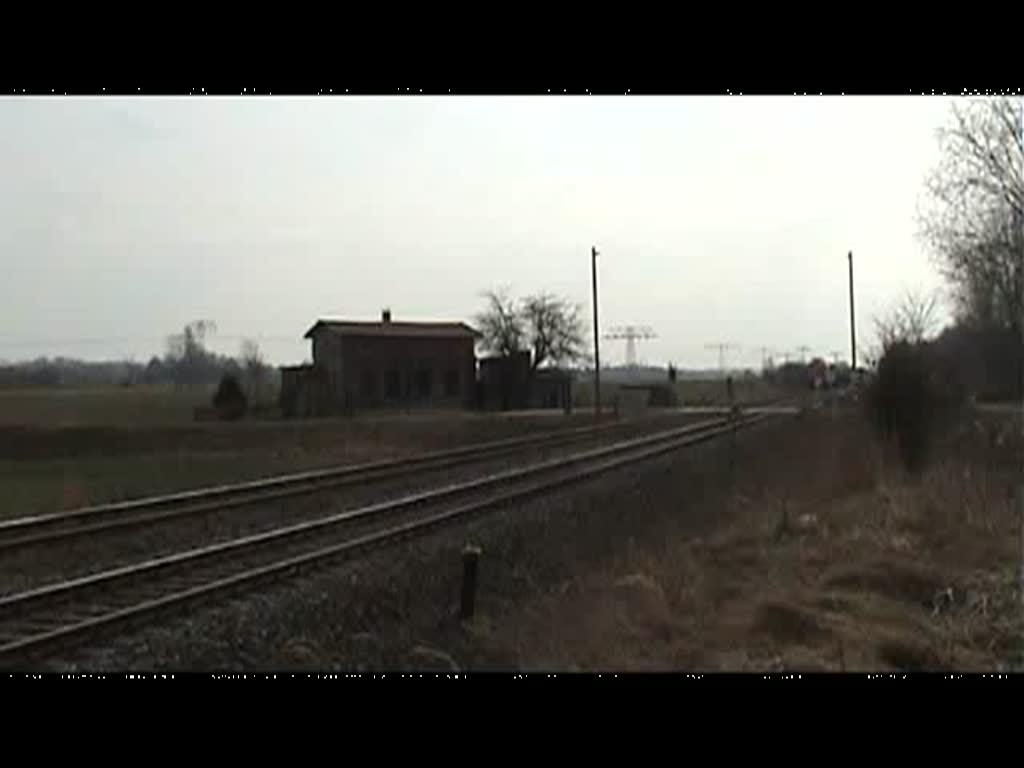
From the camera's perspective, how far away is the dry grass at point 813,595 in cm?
969

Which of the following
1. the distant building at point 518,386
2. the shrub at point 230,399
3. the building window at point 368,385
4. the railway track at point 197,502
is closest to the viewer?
the railway track at point 197,502

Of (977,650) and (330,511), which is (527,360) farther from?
(977,650)

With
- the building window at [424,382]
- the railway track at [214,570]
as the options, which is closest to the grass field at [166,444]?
the building window at [424,382]

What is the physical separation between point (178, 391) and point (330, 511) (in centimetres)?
6277

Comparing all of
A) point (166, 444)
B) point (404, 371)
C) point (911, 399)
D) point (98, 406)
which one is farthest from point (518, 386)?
point (911, 399)

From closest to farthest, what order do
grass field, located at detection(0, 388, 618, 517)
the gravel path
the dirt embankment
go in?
the dirt embankment → the gravel path → grass field, located at detection(0, 388, 618, 517)

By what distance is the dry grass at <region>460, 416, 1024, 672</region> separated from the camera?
31.8ft

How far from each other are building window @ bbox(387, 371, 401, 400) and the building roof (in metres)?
2.36

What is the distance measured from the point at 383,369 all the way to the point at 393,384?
910 mm

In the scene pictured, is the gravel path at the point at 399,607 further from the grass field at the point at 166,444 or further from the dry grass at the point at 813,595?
the grass field at the point at 166,444

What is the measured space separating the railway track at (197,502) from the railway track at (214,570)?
2377 mm

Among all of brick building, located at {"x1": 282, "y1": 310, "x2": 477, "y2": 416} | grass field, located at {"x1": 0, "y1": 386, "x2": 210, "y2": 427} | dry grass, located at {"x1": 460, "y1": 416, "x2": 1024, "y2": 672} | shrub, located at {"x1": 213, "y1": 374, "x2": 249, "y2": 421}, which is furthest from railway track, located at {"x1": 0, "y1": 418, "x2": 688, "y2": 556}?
brick building, located at {"x1": 282, "y1": 310, "x2": 477, "y2": 416}

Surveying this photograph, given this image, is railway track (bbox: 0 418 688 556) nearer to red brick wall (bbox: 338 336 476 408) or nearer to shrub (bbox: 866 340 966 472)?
shrub (bbox: 866 340 966 472)

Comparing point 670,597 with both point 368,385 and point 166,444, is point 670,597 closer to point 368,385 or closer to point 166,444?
point 166,444
